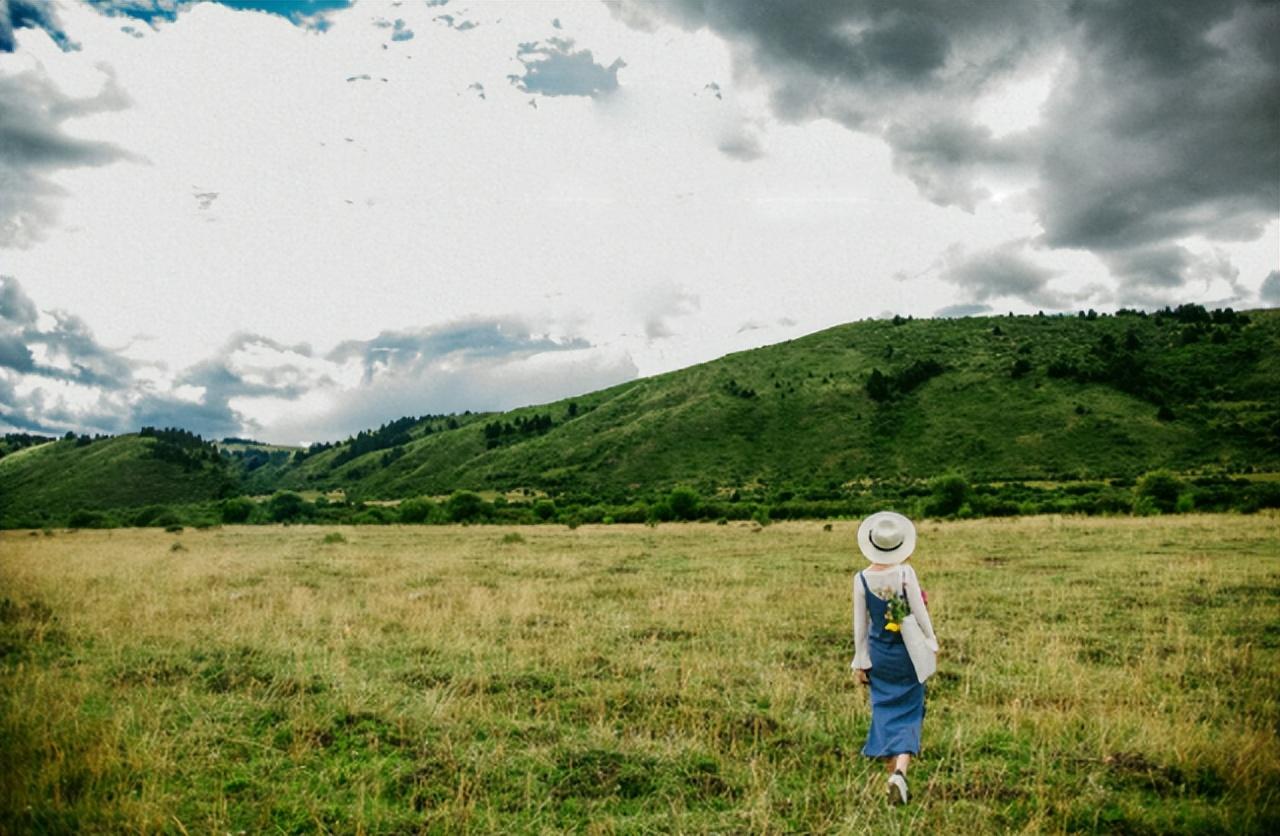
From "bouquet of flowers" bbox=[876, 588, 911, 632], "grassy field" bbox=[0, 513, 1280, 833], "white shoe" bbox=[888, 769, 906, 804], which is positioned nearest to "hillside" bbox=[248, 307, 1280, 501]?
"grassy field" bbox=[0, 513, 1280, 833]

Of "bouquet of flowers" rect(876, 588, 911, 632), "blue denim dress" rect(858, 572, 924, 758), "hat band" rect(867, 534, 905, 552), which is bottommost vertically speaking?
"blue denim dress" rect(858, 572, 924, 758)

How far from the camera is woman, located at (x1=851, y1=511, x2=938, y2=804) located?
224 inches

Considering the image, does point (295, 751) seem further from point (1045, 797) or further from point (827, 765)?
point (1045, 797)

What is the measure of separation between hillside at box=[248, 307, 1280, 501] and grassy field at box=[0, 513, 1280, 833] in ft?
289

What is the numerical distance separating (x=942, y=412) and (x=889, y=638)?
4709 inches

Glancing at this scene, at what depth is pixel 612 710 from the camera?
25.6ft

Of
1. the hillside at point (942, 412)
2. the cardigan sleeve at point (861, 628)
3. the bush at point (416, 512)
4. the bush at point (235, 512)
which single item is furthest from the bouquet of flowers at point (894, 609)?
the hillside at point (942, 412)

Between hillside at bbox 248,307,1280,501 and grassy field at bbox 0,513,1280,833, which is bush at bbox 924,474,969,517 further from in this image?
hillside at bbox 248,307,1280,501

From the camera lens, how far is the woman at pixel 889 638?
5684 millimetres

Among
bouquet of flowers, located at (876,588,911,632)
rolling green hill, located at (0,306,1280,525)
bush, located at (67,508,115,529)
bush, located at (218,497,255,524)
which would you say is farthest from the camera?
rolling green hill, located at (0,306,1280,525)

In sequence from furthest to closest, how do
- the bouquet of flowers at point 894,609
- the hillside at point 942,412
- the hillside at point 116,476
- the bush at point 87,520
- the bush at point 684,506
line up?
1. the hillside at point 116,476
2. the hillside at point 942,412
3. the bush at point 87,520
4. the bush at point 684,506
5. the bouquet of flowers at point 894,609

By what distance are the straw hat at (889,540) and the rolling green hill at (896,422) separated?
89.8 meters

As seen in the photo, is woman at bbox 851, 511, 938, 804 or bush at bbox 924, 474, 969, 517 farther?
bush at bbox 924, 474, 969, 517

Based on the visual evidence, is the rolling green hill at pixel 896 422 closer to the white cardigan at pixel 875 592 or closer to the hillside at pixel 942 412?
the hillside at pixel 942 412
